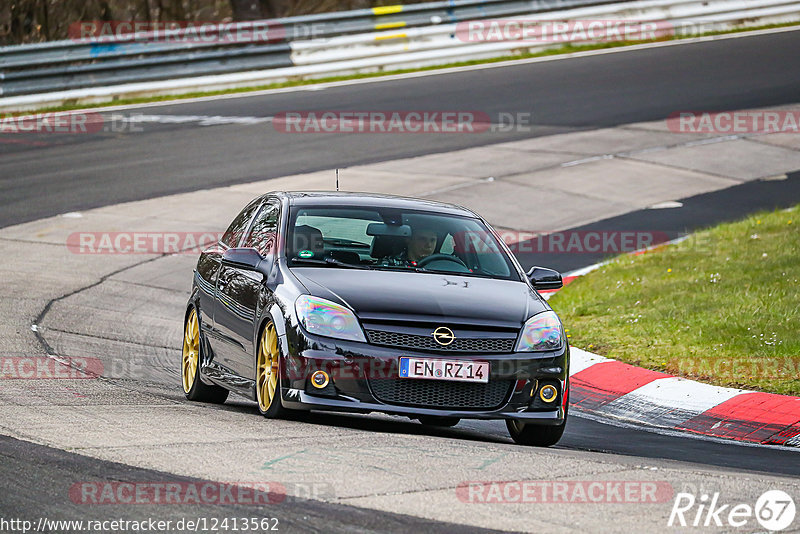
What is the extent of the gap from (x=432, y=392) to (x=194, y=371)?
2.62m

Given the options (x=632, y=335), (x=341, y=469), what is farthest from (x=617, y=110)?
(x=341, y=469)

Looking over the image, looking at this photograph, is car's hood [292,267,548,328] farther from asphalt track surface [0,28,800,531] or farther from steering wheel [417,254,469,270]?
asphalt track surface [0,28,800,531]

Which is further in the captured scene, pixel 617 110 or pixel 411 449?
pixel 617 110

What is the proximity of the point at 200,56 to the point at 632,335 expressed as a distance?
54.0 feet

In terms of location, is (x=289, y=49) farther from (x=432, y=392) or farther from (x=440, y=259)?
(x=432, y=392)

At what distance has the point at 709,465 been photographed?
24.5 ft

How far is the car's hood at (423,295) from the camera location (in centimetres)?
750

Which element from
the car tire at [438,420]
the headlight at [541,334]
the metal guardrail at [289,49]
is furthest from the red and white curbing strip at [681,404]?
the metal guardrail at [289,49]

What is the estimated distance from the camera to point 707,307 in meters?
11.8

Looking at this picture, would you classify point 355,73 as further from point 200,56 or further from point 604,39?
point 604,39

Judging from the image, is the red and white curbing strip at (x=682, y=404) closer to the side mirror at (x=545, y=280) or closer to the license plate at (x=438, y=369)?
the side mirror at (x=545, y=280)

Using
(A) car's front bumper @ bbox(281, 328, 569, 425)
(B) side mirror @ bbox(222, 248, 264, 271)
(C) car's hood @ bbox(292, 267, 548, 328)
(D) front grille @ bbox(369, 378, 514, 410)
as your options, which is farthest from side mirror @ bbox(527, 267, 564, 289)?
(B) side mirror @ bbox(222, 248, 264, 271)

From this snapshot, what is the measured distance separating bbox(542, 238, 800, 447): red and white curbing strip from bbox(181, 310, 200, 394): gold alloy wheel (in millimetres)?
2900

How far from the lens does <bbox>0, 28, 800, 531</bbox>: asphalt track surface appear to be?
Result: 16.7m
